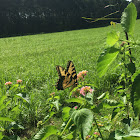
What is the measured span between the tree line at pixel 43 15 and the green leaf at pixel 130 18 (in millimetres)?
37155

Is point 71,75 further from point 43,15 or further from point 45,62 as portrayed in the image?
point 43,15

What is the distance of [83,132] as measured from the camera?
0.42m

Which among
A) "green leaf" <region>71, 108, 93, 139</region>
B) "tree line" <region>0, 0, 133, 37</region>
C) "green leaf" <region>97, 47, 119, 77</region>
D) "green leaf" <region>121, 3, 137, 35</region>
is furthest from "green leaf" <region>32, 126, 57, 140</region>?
"tree line" <region>0, 0, 133, 37</region>

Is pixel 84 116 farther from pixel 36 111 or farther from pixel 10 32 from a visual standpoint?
pixel 10 32

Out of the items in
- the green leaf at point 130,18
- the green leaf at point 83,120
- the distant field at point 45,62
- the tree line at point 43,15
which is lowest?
the distant field at point 45,62

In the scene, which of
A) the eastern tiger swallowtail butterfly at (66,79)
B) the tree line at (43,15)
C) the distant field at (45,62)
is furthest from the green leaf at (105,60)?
the tree line at (43,15)

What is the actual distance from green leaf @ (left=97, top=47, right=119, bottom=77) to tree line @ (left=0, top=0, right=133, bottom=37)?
122ft

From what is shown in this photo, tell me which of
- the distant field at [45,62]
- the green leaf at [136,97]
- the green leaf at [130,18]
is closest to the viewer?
the green leaf at [136,97]

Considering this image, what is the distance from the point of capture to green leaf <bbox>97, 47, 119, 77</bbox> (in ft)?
1.24

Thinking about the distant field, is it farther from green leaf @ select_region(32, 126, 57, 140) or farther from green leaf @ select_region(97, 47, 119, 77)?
green leaf @ select_region(32, 126, 57, 140)

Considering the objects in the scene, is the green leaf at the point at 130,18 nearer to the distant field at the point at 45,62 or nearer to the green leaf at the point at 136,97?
the distant field at the point at 45,62

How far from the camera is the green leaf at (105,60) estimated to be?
38 centimetres

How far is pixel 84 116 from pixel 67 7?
153 ft

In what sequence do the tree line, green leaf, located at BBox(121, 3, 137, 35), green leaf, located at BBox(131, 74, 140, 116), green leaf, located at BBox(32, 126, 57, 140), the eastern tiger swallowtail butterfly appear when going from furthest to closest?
the tree line
the eastern tiger swallowtail butterfly
green leaf, located at BBox(32, 126, 57, 140)
green leaf, located at BBox(121, 3, 137, 35)
green leaf, located at BBox(131, 74, 140, 116)
